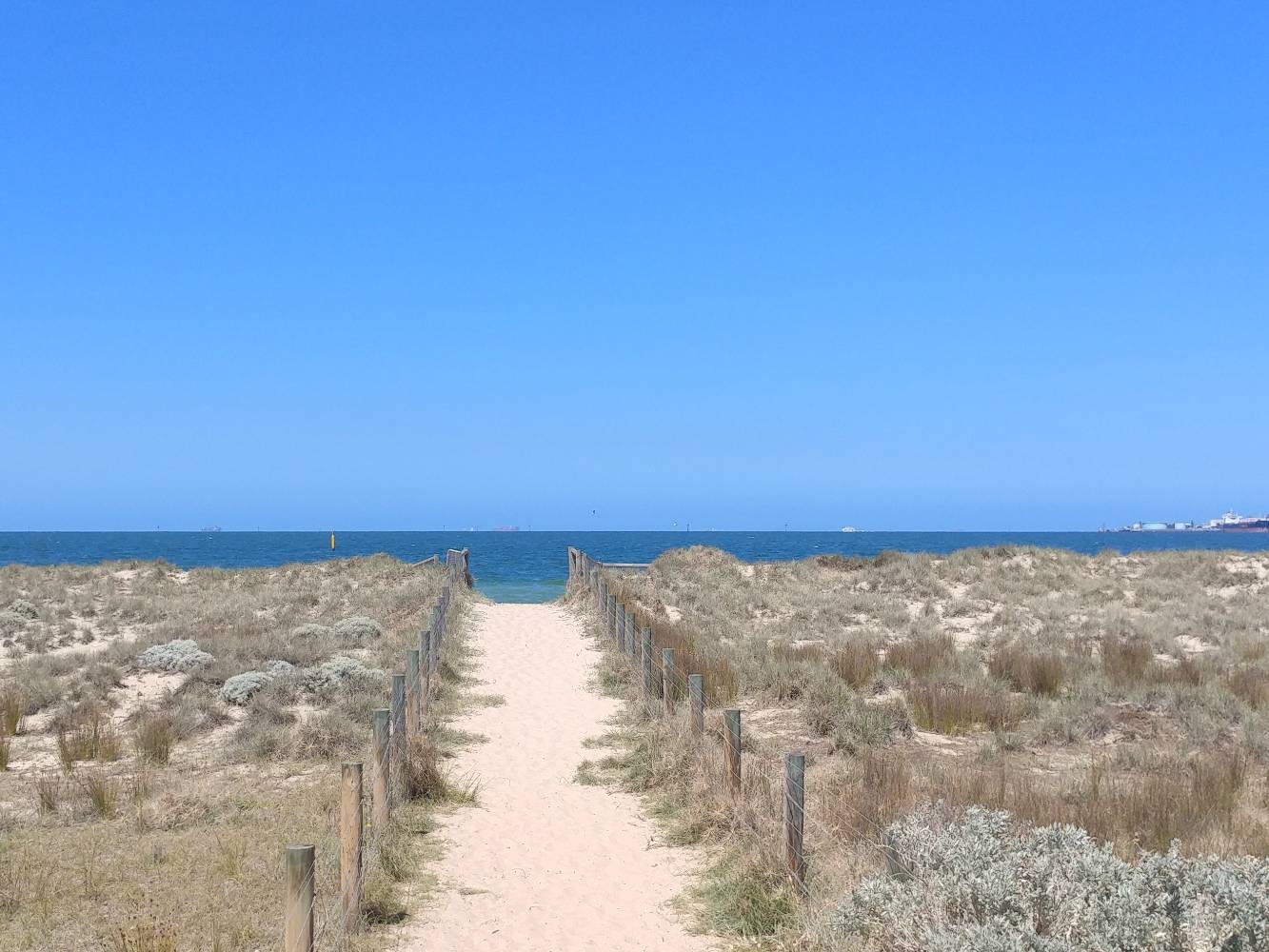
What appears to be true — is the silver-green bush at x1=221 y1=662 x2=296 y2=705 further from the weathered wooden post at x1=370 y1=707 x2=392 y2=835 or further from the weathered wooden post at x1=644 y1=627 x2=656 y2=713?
the weathered wooden post at x1=370 y1=707 x2=392 y2=835

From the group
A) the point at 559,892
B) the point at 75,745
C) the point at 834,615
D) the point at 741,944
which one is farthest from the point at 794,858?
the point at 834,615

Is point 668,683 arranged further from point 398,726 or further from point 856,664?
point 856,664

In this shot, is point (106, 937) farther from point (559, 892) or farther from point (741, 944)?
point (741, 944)

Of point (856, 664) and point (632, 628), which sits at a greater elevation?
point (632, 628)

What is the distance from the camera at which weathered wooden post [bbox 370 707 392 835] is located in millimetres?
8516

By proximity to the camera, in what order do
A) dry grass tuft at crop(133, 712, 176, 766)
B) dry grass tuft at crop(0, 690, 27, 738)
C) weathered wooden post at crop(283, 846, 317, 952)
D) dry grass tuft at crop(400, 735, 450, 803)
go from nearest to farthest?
weathered wooden post at crop(283, 846, 317, 952), dry grass tuft at crop(400, 735, 450, 803), dry grass tuft at crop(133, 712, 176, 766), dry grass tuft at crop(0, 690, 27, 738)

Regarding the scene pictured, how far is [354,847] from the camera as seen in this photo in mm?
6984

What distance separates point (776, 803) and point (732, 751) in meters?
0.71

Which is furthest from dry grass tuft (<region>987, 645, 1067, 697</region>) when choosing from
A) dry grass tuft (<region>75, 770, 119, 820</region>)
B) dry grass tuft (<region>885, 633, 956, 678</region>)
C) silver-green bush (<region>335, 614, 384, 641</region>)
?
dry grass tuft (<region>75, 770, 119, 820</region>)

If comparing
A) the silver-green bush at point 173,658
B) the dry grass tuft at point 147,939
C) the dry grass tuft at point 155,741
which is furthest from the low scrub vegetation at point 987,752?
the silver-green bush at point 173,658

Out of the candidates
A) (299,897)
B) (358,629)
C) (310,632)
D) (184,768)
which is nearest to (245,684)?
(184,768)

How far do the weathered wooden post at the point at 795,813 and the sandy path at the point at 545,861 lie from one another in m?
0.85

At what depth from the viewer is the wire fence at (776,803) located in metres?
7.00

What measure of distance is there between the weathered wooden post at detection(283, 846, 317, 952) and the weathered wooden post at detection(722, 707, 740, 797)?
445 centimetres
